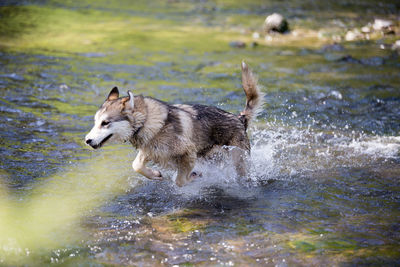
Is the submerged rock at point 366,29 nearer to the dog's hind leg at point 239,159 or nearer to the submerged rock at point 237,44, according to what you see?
the submerged rock at point 237,44

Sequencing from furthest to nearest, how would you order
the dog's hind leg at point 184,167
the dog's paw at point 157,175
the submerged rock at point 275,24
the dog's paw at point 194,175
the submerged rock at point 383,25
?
the submerged rock at point 383,25, the submerged rock at point 275,24, the dog's paw at point 194,175, the dog's paw at point 157,175, the dog's hind leg at point 184,167

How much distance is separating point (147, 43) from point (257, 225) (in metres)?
9.78

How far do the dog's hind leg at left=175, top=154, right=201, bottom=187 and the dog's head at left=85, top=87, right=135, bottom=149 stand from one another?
0.88 metres

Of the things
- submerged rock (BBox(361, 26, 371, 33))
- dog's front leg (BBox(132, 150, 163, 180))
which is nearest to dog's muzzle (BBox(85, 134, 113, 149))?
dog's front leg (BBox(132, 150, 163, 180))

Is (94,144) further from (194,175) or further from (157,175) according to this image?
(194,175)

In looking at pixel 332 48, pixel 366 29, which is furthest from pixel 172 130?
pixel 366 29

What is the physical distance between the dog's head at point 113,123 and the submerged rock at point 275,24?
34.1 feet

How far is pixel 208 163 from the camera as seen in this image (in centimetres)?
707

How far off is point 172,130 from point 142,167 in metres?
0.65

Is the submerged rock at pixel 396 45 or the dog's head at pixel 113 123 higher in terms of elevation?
the submerged rock at pixel 396 45

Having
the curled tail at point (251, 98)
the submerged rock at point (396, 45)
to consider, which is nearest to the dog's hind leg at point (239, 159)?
the curled tail at point (251, 98)

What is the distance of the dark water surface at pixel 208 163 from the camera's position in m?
5.12

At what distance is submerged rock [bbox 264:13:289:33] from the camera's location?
15312 millimetres

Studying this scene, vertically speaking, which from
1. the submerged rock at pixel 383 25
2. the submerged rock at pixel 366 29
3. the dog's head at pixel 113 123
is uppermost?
the submerged rock at pixel 383 25
